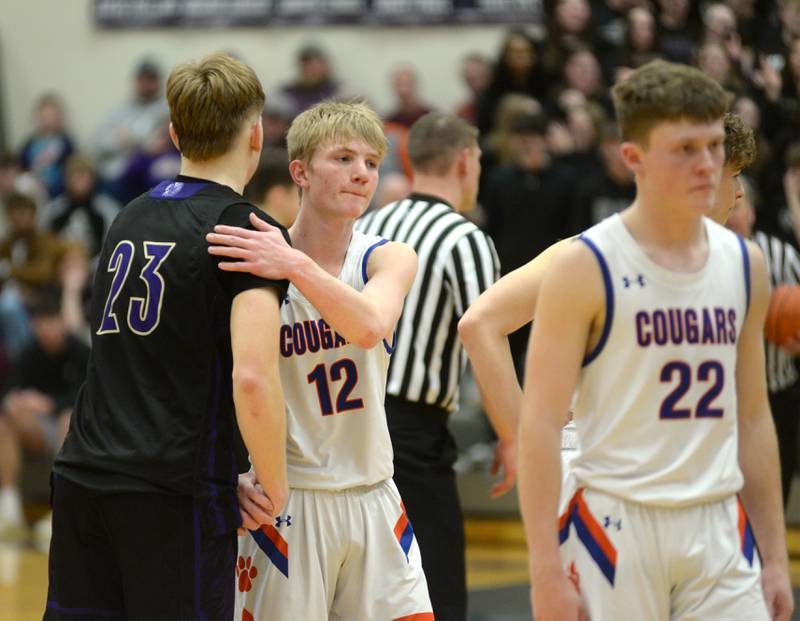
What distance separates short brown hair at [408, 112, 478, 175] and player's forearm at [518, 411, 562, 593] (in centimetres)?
269

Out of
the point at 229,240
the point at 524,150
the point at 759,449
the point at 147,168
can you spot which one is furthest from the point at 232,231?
the point at 147,168

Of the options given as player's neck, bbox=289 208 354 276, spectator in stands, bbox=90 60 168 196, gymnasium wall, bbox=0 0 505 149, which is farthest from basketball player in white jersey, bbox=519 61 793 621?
spectator in stands, bbox=90 60 168 196

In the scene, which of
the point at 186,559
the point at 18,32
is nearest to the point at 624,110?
the point at 186,559

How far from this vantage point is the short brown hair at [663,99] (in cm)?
297

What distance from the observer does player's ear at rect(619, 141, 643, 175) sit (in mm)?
3037

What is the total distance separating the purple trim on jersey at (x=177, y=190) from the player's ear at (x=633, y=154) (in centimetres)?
119

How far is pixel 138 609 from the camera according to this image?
3.48m

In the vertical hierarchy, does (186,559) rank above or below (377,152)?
below

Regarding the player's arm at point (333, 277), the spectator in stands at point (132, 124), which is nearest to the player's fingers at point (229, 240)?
the player's arm at point (333, 277)

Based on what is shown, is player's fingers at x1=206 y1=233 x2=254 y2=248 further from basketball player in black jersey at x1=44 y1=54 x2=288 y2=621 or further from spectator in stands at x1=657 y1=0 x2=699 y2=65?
spectator in stands at x1=657 y1=0 x2=699 y2=65

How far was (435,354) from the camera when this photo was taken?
5.37m

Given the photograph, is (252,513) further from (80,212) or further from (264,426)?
(80,212)

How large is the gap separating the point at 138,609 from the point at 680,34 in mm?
7411

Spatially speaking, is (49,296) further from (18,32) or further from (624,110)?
(624,110)
